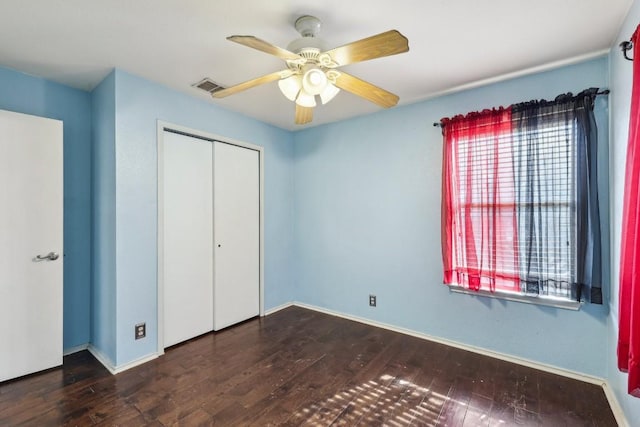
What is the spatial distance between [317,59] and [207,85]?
1.42 metres

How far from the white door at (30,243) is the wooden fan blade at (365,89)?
2.34m


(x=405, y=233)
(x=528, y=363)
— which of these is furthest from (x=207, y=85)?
(x=528, y=363)

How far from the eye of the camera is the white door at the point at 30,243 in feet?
7.03

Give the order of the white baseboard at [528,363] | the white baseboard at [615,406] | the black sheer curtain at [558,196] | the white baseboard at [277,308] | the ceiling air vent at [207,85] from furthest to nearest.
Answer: the white baseboard at [277,308] < the ceiling air vent at [207,85] < the black sheer curtain at [558,196] < the white baseboard at [528,363] < the white baseboard at [615,406]

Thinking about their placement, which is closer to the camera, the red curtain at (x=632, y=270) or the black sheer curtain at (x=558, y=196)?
the red curtain at (x=632, y=270)

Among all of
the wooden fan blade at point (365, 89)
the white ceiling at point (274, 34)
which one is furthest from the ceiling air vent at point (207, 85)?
the wooden fan blade at point (365, 89)

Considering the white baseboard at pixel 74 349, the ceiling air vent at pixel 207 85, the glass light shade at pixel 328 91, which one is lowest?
the white baseboard at pixel 74 349

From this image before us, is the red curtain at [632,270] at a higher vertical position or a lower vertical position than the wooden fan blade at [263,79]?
lower

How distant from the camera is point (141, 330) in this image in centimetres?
246

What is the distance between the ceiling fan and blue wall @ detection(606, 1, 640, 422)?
1.31 meters

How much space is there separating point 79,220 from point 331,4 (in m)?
2.76

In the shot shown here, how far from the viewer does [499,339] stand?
98.0 inches

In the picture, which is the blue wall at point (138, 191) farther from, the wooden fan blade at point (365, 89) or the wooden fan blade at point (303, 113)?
the wooden fan blade at point (365, 89)

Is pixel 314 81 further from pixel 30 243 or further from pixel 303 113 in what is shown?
pixel 30 243
